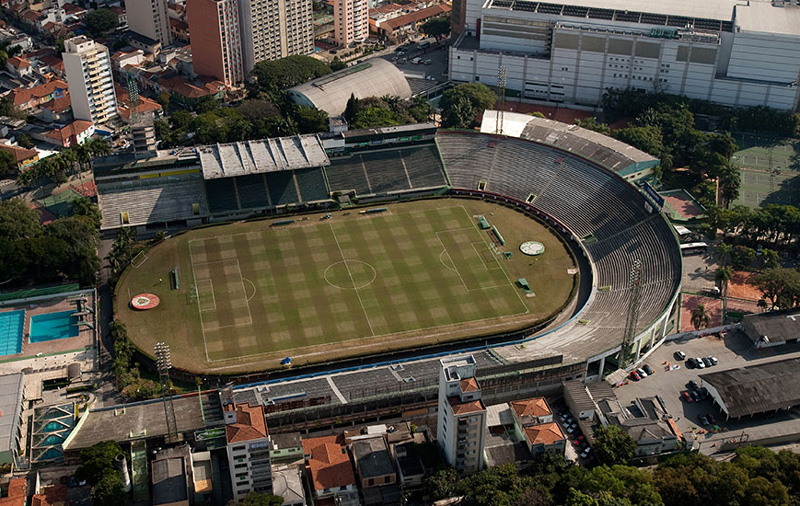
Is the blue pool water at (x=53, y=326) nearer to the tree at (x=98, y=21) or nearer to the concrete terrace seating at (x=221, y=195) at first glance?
the concrete terrace seating at (x=221, y=195)

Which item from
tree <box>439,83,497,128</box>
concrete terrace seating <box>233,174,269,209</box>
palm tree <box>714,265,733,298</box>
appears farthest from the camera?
tree <box>439,83,497,128</box>

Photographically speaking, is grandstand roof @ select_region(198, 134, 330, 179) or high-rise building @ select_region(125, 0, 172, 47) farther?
high-rise building @ select_region(125, 0, 172, 47)

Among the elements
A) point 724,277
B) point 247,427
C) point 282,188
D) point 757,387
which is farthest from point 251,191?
point 757,387

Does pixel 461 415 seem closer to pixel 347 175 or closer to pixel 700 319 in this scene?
pixel 700 319

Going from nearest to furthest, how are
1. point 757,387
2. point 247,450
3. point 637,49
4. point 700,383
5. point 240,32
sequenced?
point 247,450, point 757,387, point 700,383, point 637,49, point 240,32

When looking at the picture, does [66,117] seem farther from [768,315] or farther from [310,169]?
[768,315]

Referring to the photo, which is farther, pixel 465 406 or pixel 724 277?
pixel 724 277

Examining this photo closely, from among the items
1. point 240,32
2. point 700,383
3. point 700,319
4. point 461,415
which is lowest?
point 700,383

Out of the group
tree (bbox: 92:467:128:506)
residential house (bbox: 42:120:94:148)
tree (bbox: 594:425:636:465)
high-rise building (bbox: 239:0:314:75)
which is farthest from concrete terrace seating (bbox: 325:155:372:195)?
tree (bbox: 92:467:128:506)

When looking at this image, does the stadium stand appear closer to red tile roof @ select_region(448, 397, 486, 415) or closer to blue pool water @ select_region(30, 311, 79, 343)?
red tile roof @ select_region(448, 397, 486, 415)
